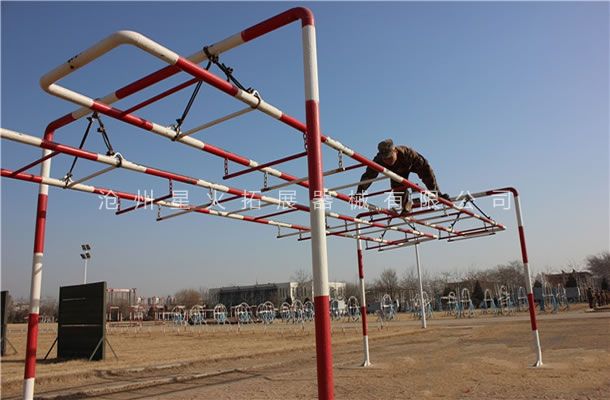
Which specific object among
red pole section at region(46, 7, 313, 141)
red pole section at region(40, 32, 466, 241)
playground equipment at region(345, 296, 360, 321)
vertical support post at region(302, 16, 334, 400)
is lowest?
playground equipment at region(345, 296, 360, 321)

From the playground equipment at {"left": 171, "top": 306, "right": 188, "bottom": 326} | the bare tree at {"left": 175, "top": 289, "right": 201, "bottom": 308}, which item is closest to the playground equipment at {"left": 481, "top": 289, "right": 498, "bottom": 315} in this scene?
the playground equipment at {"left": 171, "top": 306, "right": 188, "bottom": 326}

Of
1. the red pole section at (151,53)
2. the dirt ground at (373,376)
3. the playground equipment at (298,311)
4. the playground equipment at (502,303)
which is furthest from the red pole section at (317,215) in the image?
the playground equipment at (502,303)

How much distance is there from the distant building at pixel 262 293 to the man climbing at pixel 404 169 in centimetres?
8426

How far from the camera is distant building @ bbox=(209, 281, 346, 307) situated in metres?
94.9

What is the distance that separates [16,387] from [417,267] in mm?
18779

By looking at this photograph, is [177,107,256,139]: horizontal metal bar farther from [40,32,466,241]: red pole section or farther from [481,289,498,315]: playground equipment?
[481,289,498,315]: playground equipment

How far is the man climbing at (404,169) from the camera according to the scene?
25.4 feet

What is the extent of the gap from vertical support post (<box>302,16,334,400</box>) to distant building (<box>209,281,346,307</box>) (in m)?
89.2

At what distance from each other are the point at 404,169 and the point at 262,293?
96.9m

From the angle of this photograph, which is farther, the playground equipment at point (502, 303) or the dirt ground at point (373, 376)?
the playground equipment at point (502, 303)

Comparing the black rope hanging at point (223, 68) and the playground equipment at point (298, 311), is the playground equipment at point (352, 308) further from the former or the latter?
the black rope hanging at point (223, 68)

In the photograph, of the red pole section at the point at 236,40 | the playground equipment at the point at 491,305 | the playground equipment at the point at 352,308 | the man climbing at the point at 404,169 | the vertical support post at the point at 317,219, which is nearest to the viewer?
the vertical support post at the point at 317,219

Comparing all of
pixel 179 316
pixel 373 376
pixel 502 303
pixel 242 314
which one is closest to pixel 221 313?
pixel 242 314

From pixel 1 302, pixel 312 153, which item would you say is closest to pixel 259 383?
pixel 312 153
